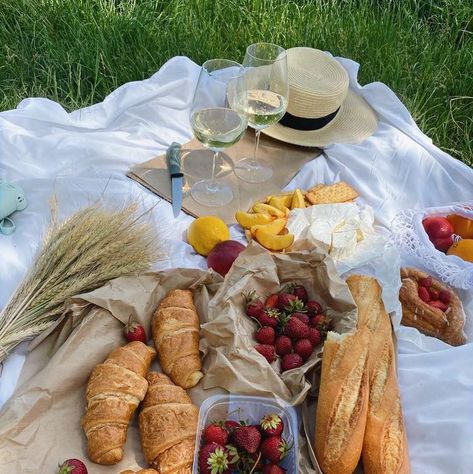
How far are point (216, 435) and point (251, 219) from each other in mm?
944

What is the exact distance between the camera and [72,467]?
1376 mm

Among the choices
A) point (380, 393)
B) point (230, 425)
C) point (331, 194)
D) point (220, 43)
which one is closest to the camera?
point (230, 425)

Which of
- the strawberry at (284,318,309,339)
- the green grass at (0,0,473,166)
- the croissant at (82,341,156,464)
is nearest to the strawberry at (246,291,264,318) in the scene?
the strawberry at (284,318,309,339)

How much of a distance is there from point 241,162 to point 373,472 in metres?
1.40

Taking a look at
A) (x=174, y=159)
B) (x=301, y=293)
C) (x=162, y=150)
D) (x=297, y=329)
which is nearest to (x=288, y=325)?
(x=297, y=329)

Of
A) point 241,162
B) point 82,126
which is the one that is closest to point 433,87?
point 241,162

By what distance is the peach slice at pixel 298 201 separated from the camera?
224 centimetres

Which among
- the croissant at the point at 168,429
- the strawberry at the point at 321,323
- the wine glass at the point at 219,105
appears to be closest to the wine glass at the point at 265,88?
the wine glass at the point at 219,105

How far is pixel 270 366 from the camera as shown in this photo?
5.24ft

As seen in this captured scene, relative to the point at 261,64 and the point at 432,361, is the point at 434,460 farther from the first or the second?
the point at 261,64

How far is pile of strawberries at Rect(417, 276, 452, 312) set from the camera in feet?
6.39

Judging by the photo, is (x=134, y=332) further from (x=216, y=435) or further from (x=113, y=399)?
(x=216, y=435)

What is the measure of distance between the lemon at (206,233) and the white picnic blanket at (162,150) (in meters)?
0.04

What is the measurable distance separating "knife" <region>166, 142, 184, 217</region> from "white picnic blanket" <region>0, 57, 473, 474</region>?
4 centimetres
